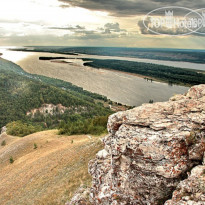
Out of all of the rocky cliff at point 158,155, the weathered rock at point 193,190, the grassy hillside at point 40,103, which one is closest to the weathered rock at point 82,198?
the rocky cliff at point 158,155

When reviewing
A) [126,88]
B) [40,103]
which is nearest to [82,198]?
[126,88]

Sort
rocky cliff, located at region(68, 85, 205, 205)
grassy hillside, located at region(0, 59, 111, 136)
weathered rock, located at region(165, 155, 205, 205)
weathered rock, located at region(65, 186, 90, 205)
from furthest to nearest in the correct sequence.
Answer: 1. grassy hillside, located at region(0, 59, 111, 136)
2. weathered rock, located at region(65, 186, 90, 205)
3. rocky cliff, located at region(68, 85, 205, 205)
4. weathered rock, located at region(165, 155, 205, 205)

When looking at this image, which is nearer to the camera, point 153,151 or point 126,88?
point 153,151

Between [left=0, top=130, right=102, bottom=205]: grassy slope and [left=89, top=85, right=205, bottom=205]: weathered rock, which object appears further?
[left=0, top=130, right=102, bottom=205]: grassy slope

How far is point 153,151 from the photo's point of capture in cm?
998

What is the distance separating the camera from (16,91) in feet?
541

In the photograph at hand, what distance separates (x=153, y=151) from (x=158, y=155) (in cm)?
30

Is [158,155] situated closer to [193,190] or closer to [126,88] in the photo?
[193,190]

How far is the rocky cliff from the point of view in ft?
31.9

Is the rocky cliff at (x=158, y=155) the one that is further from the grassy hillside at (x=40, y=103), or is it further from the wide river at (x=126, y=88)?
the grassy hillside at (x=40, y=103)

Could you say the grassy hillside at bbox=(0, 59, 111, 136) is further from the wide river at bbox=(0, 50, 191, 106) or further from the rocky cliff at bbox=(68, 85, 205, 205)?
the rocky cliff at bbox=(68, 85, 205, 205)

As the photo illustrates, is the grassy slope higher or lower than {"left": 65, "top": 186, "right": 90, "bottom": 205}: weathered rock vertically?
lower

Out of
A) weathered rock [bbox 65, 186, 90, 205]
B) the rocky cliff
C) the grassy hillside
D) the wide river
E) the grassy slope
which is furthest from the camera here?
the grassy hillside

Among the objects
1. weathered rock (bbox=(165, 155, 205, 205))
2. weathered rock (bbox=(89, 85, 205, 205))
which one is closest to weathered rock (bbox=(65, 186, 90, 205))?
weathered rock (bbox=(89, 85, 205, 205))
